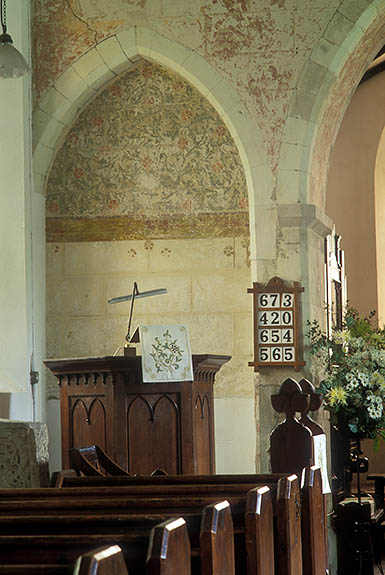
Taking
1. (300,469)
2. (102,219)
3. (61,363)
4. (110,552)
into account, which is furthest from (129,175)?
(110,552)

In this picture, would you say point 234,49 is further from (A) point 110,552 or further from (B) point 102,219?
(A) point 110,552

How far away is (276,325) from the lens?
7.37 metres

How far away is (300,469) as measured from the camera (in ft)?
13.0

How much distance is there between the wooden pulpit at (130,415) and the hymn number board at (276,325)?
138 cm

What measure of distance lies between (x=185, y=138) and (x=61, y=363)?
9.20 ft

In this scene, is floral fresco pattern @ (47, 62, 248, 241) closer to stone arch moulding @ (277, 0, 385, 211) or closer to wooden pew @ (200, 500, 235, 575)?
stone arch moulding @ (277, 0, 385, 211)

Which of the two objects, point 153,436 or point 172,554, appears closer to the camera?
point 172,554

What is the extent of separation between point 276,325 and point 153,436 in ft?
6.00

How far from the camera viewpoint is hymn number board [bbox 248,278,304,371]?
7332mm

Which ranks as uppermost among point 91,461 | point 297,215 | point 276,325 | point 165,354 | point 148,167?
point 148,167

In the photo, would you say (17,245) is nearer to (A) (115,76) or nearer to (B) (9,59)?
(A) (115,76)

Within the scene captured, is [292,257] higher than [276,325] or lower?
higher

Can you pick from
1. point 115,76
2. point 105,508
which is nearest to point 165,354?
point 115,76

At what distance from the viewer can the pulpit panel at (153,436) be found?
5820mm
